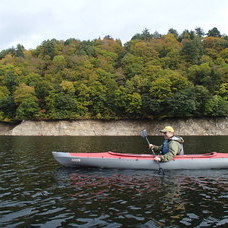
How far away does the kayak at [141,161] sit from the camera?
19.5 metres

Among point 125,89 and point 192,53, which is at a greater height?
point 192,53

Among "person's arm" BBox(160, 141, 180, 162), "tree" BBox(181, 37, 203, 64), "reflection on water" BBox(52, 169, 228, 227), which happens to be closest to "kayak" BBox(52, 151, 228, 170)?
"person's arm" BBox(160, 141, 180, 162)

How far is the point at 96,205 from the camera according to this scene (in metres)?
12.0

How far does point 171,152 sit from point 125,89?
6411 centimetres

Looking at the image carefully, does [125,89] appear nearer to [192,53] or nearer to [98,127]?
[98,127]

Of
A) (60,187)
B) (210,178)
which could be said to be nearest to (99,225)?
(60,187)

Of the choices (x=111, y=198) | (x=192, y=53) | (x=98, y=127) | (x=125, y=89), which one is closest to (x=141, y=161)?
(x=111, y=198)

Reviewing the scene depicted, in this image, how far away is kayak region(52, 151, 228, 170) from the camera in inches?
766

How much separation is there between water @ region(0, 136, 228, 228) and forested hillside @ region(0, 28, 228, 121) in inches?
2192

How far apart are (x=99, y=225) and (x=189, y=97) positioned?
67.0 metres

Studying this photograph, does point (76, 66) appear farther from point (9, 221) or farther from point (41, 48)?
point (9, 221)

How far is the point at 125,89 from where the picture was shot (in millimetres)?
82312

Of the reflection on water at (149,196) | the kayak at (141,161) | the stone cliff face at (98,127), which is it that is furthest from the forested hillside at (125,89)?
the reflection on water at (149,196)

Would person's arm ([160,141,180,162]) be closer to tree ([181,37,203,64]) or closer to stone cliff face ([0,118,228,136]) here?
stone cliff face ([0,118,228,136])
